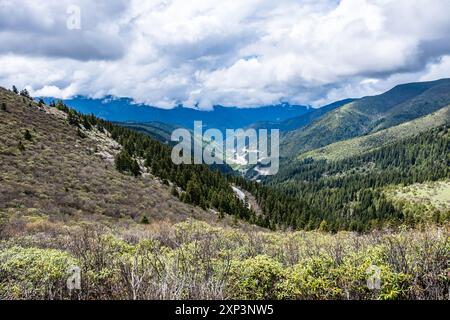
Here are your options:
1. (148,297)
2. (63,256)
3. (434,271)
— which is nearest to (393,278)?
(434,271)

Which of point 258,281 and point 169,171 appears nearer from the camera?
point 258,281

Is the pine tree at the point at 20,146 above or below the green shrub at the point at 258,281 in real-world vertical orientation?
above

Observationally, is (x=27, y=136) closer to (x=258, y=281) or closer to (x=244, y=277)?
(x=244, y=277)

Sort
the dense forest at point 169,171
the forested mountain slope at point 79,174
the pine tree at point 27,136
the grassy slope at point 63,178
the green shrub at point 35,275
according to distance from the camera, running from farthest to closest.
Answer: the dense forest at point 169,171
the pine tree at point 27,136
the forested mountain slope at point 79,174
the grassy slope at point 63,178
the green shrub at point 35,275

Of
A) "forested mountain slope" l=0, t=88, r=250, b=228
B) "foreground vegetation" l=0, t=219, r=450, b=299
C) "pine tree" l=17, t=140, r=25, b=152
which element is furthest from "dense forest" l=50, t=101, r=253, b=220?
"foreground vegetation" l=0, t=219, r=450, b=299

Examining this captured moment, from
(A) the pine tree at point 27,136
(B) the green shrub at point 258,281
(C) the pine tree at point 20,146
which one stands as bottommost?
(B) the green shrub at point 258,281

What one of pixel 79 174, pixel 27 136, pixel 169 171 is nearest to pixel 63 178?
pixel 79 174

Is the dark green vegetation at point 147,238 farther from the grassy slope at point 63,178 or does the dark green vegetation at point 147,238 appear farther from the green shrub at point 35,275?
the grassy slope at point 63,178

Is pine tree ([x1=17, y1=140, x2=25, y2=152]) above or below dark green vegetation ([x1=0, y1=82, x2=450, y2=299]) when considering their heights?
above

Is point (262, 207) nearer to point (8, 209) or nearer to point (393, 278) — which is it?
point (8, 209)

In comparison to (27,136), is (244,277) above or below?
below

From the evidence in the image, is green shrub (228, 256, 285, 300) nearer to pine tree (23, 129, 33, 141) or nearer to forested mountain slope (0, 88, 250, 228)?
forested mountain slope (0, 88, 250, 228)

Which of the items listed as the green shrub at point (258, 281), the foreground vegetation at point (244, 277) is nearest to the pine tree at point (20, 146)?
the foreground vegetation at point (244, 277)

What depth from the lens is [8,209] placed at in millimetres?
28781
